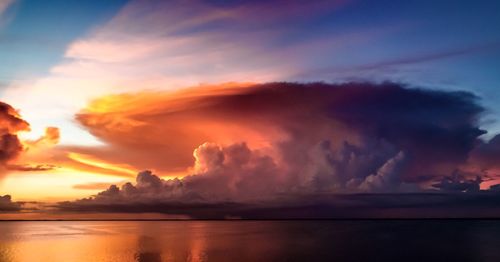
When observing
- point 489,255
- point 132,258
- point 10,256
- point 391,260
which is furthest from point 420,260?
point 10,256

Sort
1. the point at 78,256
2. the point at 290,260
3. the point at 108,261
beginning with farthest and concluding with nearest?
1. the point at 78,256
2. the point at 108,261
3. the point at 290,260

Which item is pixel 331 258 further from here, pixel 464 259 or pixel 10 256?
pixel 10 256

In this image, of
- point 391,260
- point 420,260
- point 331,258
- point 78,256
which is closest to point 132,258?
point 78,256

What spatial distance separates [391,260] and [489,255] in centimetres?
3597

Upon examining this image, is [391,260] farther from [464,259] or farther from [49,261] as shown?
[49,261]

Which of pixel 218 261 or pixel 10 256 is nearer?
pixel 218 261

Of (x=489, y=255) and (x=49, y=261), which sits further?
(x=489, y=255)

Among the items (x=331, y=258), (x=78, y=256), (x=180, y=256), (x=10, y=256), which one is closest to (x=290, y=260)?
(x=331, y=258)

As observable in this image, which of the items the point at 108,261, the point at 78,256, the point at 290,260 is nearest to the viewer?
the point at 290,260

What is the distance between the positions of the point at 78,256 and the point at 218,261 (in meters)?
41.2

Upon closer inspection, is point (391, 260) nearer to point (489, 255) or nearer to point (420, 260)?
point (420, 260)

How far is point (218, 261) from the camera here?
110812 mm

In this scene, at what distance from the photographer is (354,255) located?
120 m

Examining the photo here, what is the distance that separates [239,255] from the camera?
12019 centimetres
